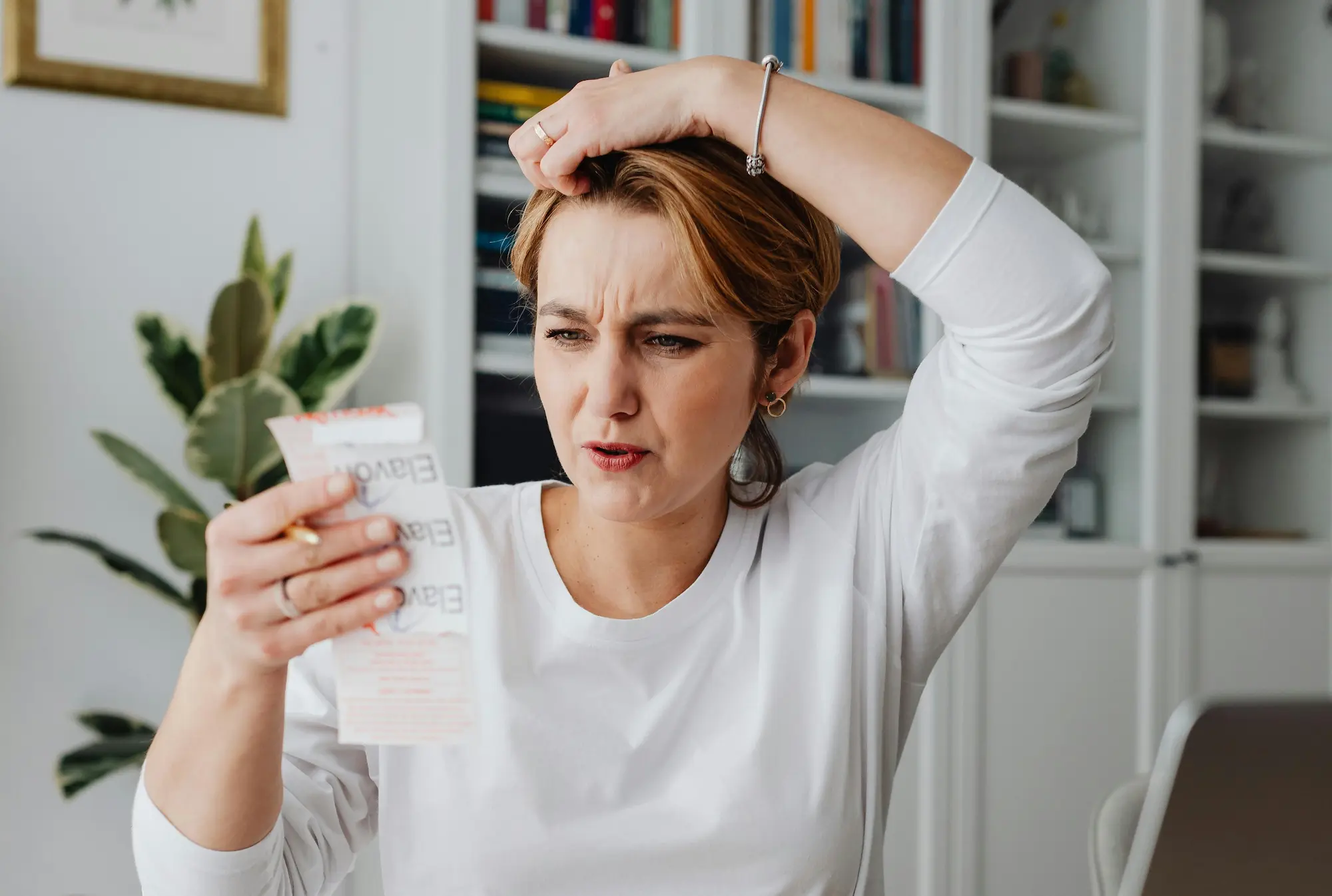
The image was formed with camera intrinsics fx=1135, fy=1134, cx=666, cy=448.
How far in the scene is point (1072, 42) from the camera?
102 inches

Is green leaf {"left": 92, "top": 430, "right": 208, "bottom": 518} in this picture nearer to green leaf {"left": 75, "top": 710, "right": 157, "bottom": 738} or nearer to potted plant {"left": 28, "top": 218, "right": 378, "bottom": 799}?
potted plant {"left": 28, "top": 218, "right": 378, "bottom": 799}

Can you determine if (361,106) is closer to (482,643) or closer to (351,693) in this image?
(482,643)

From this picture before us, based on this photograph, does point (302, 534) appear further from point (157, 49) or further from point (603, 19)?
point (157, 49)

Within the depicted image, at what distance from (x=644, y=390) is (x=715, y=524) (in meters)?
0.24

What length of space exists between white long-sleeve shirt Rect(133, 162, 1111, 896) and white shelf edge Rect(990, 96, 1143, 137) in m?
1.62

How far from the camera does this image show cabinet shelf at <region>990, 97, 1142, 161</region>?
8.14 feet

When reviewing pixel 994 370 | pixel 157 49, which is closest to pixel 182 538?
pixel 157 49

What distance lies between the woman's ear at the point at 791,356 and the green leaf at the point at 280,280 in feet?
4.10

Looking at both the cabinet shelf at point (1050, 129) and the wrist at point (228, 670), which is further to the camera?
the cabinet shelf at point (1050, 129)

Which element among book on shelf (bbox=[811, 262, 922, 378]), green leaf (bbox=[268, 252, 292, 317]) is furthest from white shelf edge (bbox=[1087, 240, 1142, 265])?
green leaf (bbox=[268, 252, 292, 317])

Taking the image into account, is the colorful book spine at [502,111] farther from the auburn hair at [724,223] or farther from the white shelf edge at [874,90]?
the auburn hair at [724,223]

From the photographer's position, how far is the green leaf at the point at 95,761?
1945 millimetres

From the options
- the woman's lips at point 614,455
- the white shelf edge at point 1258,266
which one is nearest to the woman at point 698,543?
the woman's lips at point 614,455

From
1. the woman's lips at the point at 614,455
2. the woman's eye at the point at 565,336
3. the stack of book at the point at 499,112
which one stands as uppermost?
the stack of book at the point at 499,112
